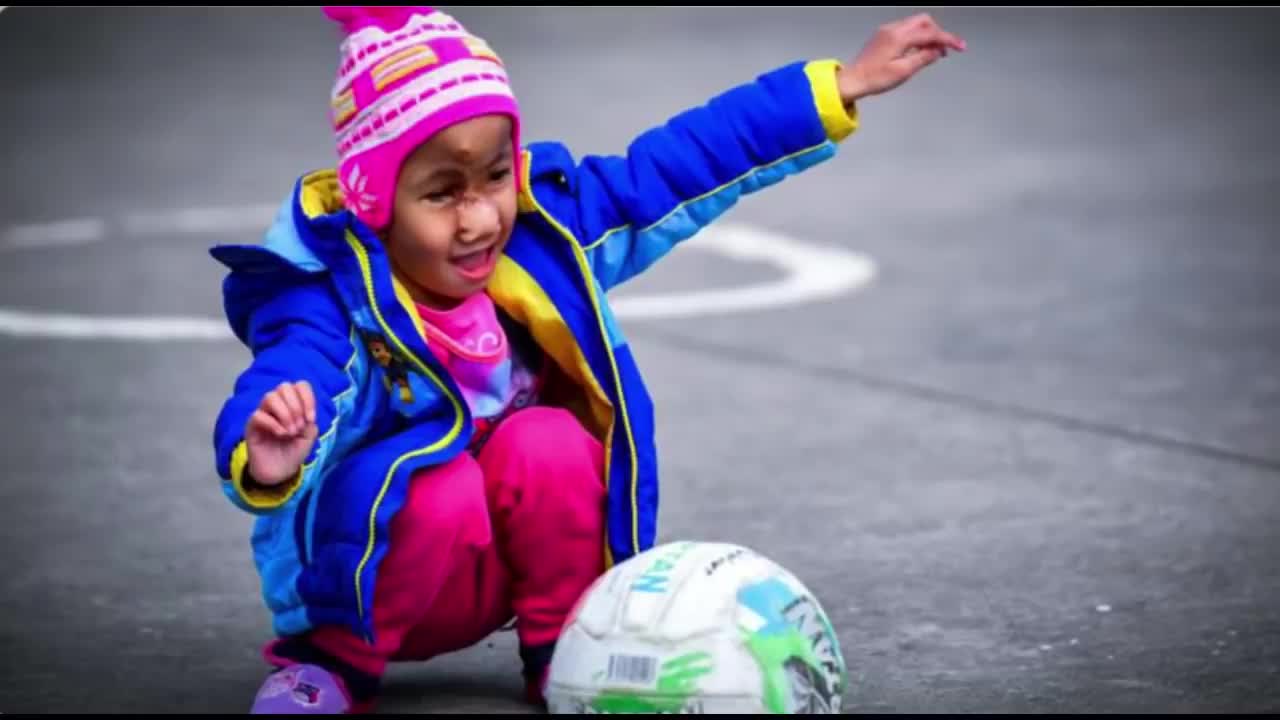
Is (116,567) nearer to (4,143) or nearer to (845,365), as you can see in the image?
(845,365)

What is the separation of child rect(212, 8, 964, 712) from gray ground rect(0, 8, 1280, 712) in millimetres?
192

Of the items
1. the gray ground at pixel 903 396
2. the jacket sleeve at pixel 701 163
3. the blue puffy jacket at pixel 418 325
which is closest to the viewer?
the blue puffy jacket at pixel 418 325

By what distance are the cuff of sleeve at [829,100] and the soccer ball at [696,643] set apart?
2.40 feet

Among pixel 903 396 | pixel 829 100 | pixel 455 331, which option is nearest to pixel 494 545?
pixel 455 331

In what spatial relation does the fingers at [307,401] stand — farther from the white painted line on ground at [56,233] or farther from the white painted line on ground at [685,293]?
the white painted line on ground at [56,233]

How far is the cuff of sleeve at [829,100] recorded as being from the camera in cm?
321

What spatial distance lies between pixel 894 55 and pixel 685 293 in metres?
3.01

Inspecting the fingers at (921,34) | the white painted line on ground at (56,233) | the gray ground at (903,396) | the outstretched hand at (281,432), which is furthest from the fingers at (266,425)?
the white painted line on ground at (56,233)

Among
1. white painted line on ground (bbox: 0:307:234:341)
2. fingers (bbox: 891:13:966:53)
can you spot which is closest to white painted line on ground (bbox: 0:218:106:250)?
white painted line on ground (bbox: 0:307:234:341)

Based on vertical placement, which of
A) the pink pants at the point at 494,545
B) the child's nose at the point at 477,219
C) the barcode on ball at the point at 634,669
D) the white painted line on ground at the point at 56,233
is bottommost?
the barcode on ball at the point at 634,669

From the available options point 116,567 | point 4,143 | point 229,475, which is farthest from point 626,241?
point 4,143

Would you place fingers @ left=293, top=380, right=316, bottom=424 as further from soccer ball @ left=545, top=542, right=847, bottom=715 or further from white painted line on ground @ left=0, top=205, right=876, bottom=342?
white painted line on ground @ left=0, top=205, right=876, bottom=342

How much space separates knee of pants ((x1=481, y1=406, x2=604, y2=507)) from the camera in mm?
3051

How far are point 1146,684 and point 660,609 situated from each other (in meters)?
0.79
